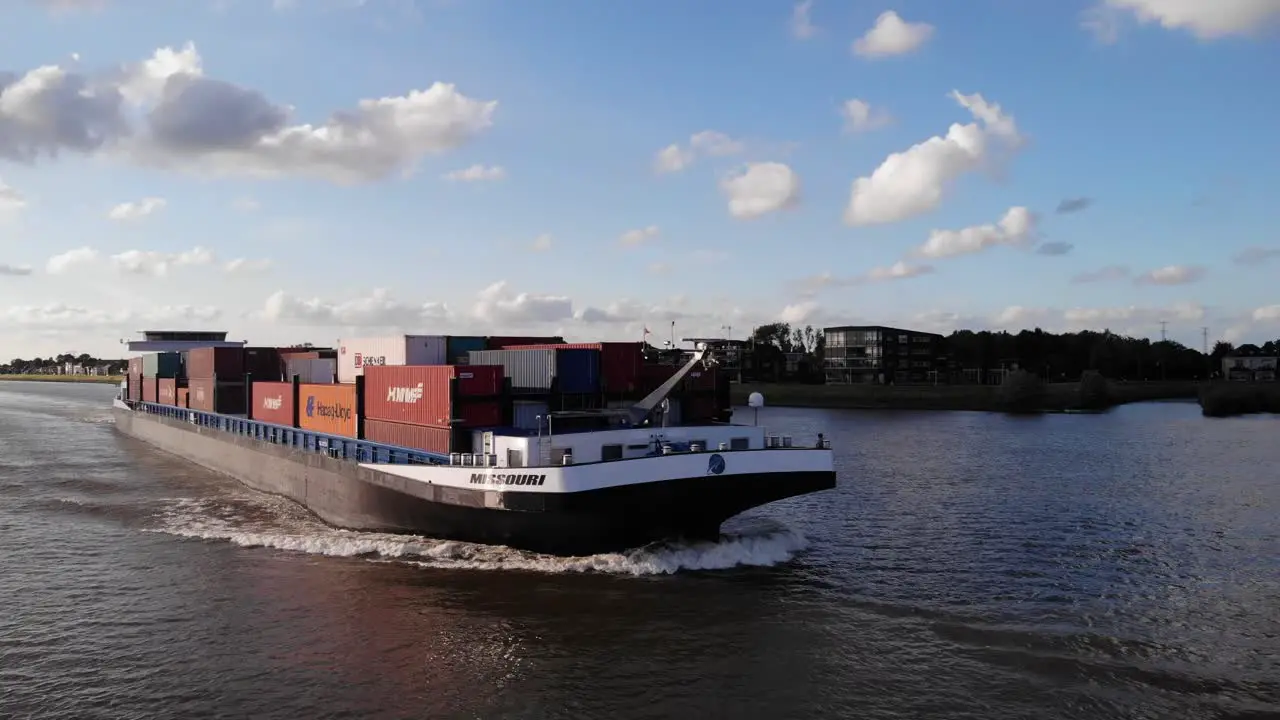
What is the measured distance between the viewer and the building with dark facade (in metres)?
136

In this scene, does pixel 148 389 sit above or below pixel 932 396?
above

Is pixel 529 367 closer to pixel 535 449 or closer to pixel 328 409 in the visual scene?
pixel 535 449

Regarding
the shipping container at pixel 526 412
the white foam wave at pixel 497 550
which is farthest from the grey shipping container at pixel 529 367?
the white foam wave at pixel 497 550

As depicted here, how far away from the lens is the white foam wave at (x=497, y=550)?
23.5 m

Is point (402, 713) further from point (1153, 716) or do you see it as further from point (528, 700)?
point (1153, 716)

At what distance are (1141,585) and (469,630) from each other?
1868 cm

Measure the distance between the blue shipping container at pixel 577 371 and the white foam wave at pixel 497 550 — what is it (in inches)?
220

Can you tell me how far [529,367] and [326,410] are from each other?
12.6m

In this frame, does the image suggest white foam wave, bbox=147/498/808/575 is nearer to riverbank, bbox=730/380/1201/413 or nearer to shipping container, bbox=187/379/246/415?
shipping container, bbox=187/379/246/415

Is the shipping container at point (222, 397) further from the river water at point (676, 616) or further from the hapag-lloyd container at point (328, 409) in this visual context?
the hapag-lloyd container at point (328, 409)

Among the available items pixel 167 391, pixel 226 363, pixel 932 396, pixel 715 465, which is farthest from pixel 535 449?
pixel 932 396

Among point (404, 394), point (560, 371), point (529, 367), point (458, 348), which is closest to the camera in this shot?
point (560, 371)

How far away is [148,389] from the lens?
219ft

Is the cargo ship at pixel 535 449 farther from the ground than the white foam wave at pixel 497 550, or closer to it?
farther from the ground
